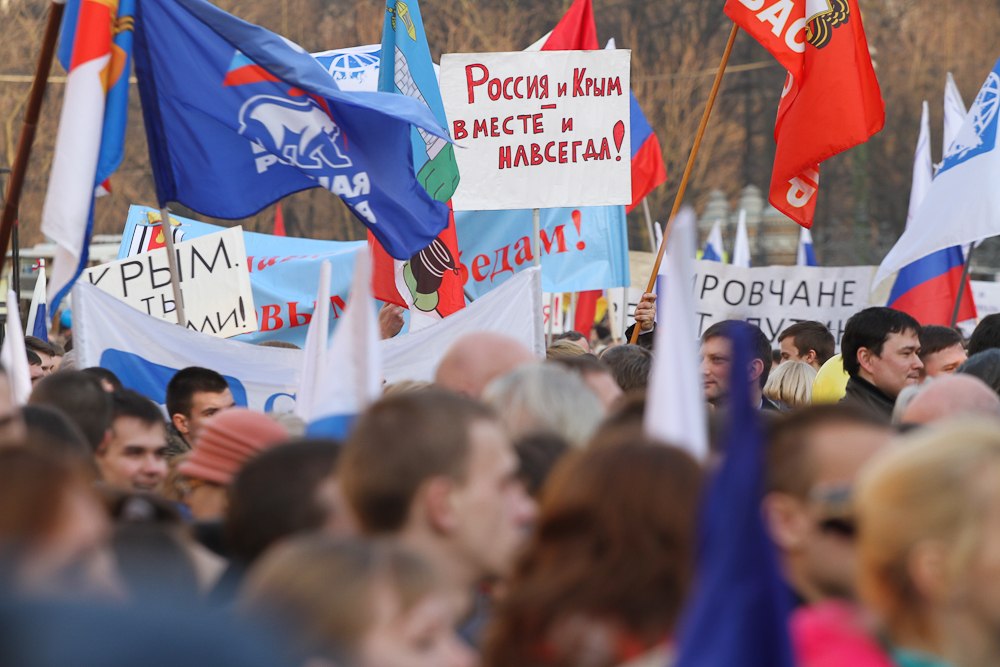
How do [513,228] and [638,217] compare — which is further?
[638,217]

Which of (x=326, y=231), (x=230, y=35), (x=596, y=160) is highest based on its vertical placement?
(x=230, y=35)

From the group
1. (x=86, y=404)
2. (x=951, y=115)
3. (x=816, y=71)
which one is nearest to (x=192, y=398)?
(x=86, y=404)

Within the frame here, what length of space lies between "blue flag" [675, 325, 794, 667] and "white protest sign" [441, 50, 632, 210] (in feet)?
25.9

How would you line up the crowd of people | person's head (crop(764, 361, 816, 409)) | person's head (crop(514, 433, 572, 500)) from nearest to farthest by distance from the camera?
the crowd of people
person's head (crop(514, 433, 572, 500))
person's head (crop(764, 361, 816, 409))

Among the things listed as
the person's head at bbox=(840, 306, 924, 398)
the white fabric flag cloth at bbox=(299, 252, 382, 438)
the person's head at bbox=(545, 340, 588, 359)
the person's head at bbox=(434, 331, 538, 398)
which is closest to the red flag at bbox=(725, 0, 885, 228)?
the person's head at bbox=(545, 340, 588, 359)

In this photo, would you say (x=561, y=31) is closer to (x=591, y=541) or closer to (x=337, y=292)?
(x=337, y=292)

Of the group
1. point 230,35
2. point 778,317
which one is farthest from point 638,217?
point 230,35

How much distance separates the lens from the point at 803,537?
288 cm

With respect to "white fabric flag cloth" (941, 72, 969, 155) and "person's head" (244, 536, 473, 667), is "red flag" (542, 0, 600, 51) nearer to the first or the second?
"white fabric flag cloth" (941, 72, 969, 155)

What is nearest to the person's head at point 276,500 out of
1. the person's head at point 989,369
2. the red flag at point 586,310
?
the person's head at point 989,369

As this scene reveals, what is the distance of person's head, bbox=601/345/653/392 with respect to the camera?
6.72m

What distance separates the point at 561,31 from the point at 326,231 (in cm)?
2633

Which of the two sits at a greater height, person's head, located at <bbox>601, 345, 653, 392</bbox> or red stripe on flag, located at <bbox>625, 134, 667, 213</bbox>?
red stripe on flag, located at <bbox>625, 134, 667, 213</bbox>

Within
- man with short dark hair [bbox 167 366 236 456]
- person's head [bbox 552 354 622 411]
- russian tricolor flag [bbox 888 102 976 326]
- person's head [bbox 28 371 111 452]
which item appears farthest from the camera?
russian tricolor flag [bbox 888 102 976 326]
